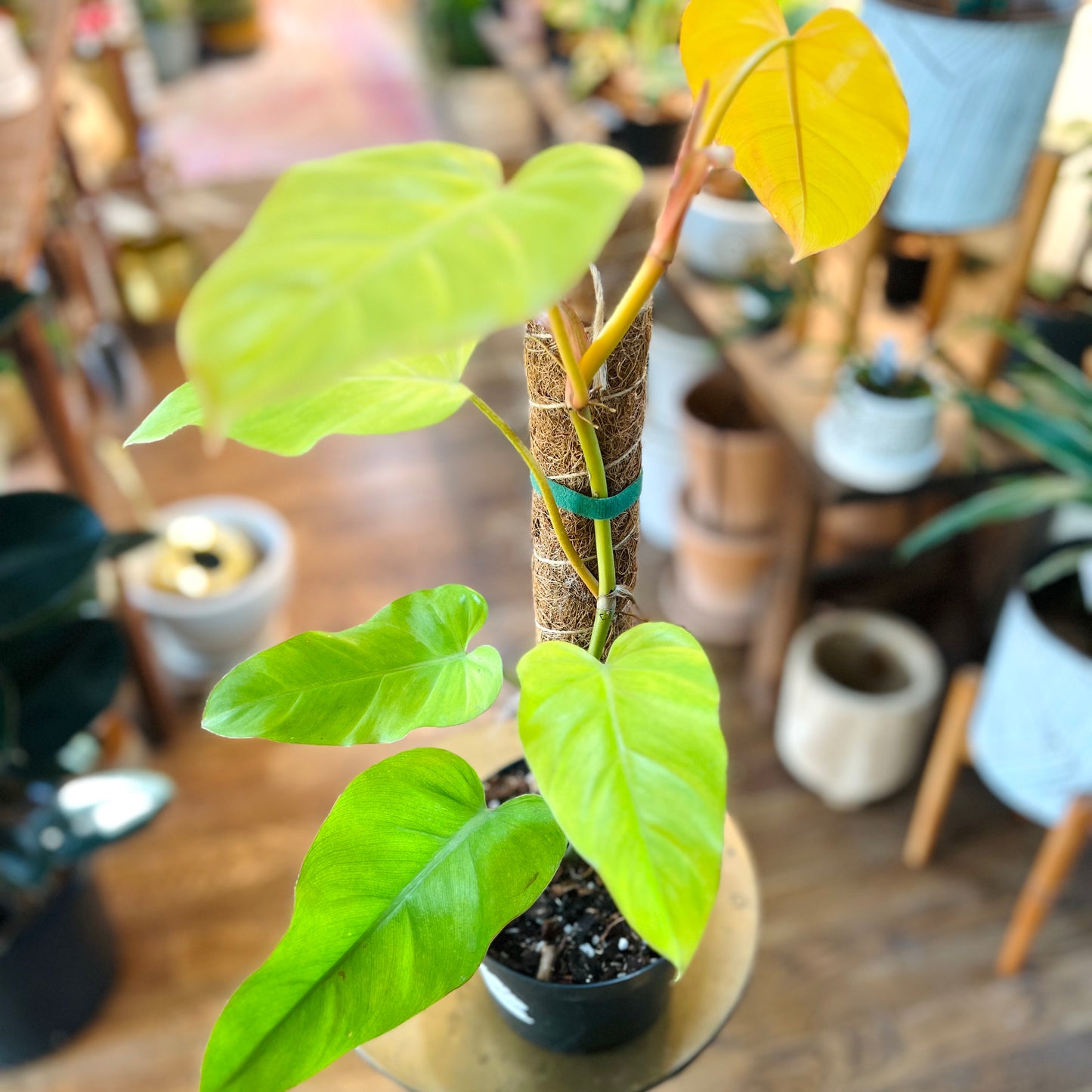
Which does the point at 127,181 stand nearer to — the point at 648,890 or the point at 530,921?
the point at 530,921

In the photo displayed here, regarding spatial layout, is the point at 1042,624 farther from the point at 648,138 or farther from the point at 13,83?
the point at 13,83

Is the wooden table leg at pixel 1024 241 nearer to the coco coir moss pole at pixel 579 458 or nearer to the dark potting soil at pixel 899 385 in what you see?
the dark potting soil at pixel 899 385

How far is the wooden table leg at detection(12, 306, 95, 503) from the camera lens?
1.34 metres

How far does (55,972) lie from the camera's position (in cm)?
137

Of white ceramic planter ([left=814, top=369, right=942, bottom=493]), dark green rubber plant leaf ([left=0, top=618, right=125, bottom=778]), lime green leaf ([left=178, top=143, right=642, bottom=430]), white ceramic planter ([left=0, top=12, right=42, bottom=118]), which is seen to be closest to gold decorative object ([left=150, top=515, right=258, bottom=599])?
dark green rubber plant leaf ([left=0, top=618, right=125, bottom=778])

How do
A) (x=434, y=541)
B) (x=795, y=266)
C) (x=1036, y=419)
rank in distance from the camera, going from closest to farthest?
(x=1036, y=419)
(x=795, y=266)
(x=434, y=541)

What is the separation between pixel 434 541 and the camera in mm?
2279

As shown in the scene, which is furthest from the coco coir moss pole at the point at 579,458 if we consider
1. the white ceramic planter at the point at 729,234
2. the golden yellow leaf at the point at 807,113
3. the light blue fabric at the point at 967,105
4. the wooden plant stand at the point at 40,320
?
the white ceramic planter at the point at 729,234

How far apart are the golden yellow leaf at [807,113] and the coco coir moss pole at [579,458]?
0.11m

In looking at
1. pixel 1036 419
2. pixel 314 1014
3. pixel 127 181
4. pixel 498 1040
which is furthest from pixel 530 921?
pixel 127 181

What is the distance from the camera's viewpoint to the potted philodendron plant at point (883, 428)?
1.34 metres

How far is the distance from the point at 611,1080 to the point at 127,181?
303cm

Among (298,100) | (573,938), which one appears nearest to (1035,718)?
(573,938)

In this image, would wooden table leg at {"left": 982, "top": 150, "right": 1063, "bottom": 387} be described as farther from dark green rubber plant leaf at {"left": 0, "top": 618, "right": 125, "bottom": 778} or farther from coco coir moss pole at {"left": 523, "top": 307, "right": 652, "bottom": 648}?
dark green rubber plant leaf at {"left": 0, "top": 618, "right": 125, "bottom": 778}
